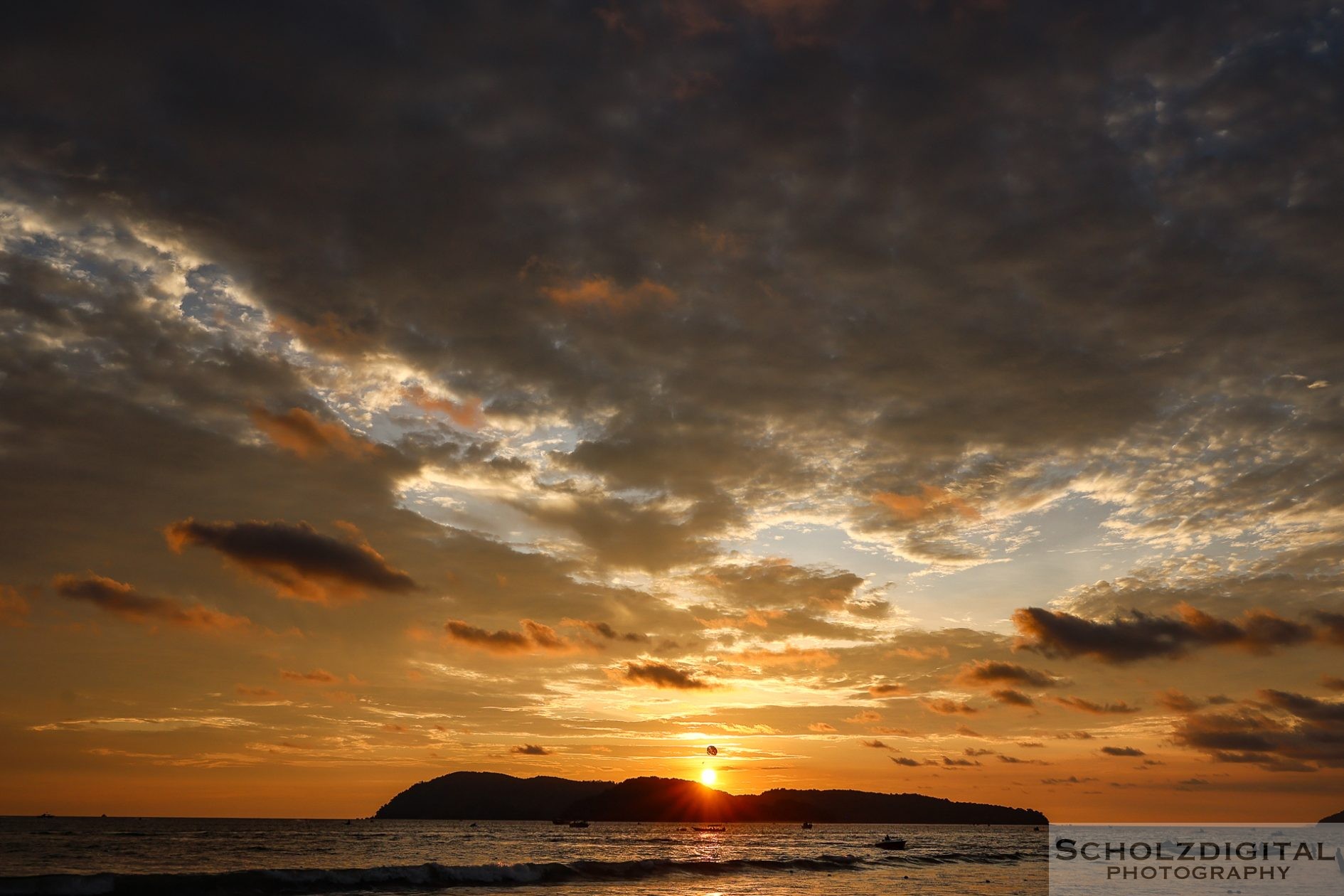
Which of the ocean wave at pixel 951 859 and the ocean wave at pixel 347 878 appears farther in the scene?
the ocean wave at pixel 951 859

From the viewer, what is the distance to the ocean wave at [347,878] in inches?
2645

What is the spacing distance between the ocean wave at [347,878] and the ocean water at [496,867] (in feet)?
0.62

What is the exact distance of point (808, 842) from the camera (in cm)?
18438

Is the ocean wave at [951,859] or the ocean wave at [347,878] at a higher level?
the ocean wave at [347,878]

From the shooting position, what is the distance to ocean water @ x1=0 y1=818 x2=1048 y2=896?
72875 mm

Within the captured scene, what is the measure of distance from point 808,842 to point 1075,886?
10928 cm

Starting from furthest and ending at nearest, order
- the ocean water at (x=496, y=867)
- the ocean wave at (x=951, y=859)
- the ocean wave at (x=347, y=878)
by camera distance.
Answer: the ocean wave at (x=951, y=859) < the ocean water at (x=496, y=867) < the ocean wave at (x=347, y=878)

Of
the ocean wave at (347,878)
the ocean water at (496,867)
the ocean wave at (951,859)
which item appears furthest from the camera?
the ocean wave at (951,859)

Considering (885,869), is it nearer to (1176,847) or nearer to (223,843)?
(1176,847)

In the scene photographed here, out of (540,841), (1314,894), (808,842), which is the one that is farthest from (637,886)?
(808,842)

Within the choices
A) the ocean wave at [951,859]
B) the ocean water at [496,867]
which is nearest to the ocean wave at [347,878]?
the ocean water at [496,867]

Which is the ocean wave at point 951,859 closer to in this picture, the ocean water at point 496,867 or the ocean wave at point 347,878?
the ocean water at point 496,867

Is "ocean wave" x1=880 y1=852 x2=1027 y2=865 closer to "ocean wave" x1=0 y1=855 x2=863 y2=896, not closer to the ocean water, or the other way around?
the ocean water

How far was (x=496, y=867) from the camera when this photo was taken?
86.6m
